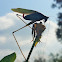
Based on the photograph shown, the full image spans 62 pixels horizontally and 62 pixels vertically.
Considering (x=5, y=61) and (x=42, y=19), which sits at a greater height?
(x=42, y=19)

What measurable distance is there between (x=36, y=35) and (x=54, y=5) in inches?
1107

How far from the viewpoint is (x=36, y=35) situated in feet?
3.26

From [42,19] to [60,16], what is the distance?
29.3 m

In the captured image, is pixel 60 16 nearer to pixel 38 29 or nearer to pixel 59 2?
pixel 59 2

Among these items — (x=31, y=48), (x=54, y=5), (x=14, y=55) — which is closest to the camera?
(x=31, y=48)

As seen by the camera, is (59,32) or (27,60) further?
(59,32)

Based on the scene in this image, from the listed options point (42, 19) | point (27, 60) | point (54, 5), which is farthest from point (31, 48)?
point (54, 5)

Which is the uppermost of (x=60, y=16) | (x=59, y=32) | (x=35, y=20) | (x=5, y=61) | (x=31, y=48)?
(x=35, y=20)

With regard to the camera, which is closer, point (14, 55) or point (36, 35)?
point (36, 35)

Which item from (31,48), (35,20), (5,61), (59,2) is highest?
(35,20)

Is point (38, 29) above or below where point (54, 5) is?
above

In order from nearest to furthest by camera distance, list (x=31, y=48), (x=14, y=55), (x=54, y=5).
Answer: (x=31, y=48) < (x=14, y=55) < (x=54, y=5)

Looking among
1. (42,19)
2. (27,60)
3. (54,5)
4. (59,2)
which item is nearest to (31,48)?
(27,60)

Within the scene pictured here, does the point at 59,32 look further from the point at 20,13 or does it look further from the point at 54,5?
the point at 20,13
